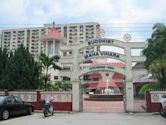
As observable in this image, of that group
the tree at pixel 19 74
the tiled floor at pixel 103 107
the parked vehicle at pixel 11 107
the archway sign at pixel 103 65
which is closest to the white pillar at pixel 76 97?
the archway sign at pixel 103 65

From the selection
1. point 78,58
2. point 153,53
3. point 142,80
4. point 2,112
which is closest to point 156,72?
point 153,53

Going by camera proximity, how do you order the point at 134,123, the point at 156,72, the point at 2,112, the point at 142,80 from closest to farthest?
the point at 134,123
the point at 2,112
the point at 156,72
the point at 142,80

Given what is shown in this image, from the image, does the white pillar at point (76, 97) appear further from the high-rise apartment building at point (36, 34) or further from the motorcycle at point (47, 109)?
the high-rise apartment building at point (36, 34)

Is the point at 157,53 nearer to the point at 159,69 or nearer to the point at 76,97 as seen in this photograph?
the point at 159,69

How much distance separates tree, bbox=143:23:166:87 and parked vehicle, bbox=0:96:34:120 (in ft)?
37.9

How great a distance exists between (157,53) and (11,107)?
14.4m

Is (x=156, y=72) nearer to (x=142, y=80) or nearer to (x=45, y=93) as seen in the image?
(x=45, y=93)

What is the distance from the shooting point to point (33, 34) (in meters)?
127

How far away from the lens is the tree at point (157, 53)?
25969 millimetres

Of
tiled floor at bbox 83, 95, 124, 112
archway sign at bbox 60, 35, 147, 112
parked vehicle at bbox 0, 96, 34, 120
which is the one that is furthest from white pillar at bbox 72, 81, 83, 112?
parked vehicle at bbox 0, 96, 34, 120

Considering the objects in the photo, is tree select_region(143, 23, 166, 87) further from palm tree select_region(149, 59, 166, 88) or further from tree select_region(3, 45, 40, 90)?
tree select_region(3, 45, 40, 90)

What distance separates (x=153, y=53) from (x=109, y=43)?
5321 mm

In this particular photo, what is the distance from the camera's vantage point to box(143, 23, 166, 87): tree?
26.0 m

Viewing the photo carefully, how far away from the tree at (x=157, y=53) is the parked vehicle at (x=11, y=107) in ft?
37.9
